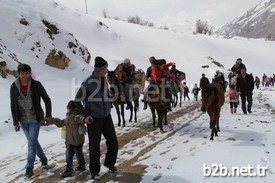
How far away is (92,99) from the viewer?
6.86 metres

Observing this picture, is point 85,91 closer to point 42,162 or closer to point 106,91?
point 106,91

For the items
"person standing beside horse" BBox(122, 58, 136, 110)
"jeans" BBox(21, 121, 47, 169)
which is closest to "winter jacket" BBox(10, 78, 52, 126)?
Result: "jeans" BBox(21, 121, 47, 169)

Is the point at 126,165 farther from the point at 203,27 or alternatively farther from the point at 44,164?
the point at 203,27

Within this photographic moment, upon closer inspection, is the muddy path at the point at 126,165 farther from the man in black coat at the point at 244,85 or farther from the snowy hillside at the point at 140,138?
the man in black coat at the point at 244,85

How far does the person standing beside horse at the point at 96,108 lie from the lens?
6.80 m

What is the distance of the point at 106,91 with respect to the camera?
702 centimetres

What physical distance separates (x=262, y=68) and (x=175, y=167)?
192 feet

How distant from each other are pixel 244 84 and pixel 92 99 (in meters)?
10.5

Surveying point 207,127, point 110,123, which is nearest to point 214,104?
point 207,127

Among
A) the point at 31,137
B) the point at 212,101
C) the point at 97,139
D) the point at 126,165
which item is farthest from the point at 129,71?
the point at 97,139

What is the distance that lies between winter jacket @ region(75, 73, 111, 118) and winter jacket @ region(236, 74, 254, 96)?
1020cm

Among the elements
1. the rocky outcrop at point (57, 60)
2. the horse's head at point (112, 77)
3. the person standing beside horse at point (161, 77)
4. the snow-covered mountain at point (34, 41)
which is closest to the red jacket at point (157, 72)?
the person standing beside horse at point (161, 77)

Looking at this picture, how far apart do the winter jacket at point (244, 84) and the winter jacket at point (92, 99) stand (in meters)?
10.2

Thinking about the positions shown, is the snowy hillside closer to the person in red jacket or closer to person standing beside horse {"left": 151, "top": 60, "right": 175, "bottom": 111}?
person standing beside horse {"left": 151, "top": 60, "right": 175, "bottom": 111}
